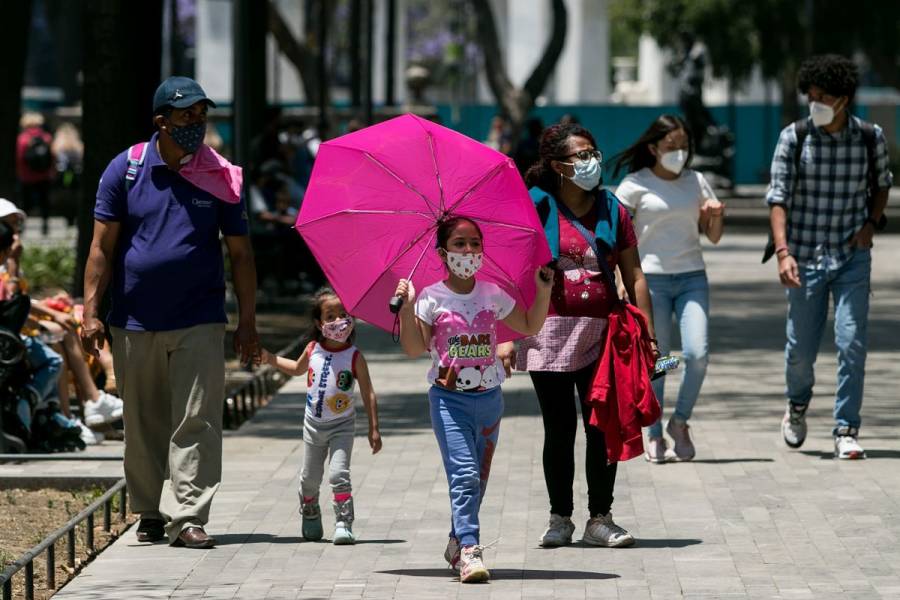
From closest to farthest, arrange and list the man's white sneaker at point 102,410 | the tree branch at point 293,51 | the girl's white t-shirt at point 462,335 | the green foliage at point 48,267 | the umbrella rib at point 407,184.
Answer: the girl's white t-shirt at point 462,335 → the umbrella rib at point 407,184 → the man's white sneaker at point 102,410 → the green foliage at point 48,267 → the tree branch at point 293,51

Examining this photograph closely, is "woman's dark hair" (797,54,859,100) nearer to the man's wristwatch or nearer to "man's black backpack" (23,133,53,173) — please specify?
the man's wristwatch

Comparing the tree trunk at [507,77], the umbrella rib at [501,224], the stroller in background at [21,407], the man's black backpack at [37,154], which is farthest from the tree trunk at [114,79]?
the man's black backpack at [37,154]

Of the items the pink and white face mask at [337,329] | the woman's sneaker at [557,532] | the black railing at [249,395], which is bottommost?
the black railing at [249,395]

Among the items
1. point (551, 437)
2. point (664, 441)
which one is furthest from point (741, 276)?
point (551, 437)

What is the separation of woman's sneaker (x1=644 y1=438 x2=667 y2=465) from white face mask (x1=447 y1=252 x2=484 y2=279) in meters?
3.30

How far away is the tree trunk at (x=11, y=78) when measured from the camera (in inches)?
746

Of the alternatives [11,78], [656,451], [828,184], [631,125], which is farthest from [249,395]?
[631,125]

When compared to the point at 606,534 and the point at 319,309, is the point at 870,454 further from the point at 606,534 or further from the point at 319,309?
the point at 319,309

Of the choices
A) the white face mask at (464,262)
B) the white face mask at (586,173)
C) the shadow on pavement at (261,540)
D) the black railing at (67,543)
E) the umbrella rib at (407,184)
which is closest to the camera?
the black railing at (67,543)

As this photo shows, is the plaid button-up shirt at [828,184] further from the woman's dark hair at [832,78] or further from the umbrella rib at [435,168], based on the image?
the umbrella rib at [435,168]

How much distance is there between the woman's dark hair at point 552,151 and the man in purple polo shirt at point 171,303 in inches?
45.8

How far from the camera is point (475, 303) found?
7332 millimetres

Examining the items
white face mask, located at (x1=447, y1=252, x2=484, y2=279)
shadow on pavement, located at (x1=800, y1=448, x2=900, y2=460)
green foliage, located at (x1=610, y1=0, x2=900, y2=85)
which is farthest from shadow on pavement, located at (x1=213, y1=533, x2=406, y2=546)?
green foliage, located at (x1=610, y1=0, x2=900, y2=85)

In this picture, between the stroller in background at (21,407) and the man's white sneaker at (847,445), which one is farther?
the man's white sneaker at (847,445)
